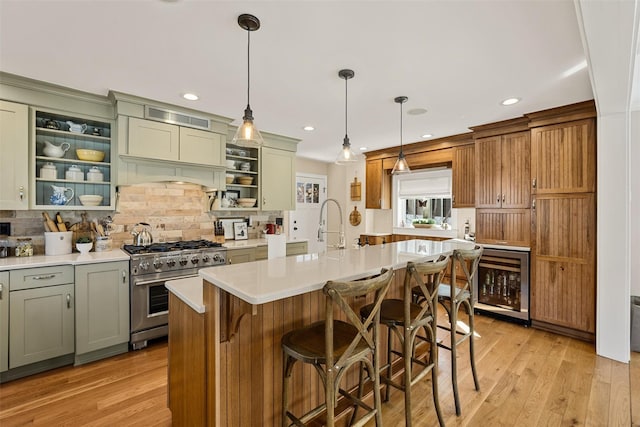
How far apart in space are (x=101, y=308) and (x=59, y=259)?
56 centimetres

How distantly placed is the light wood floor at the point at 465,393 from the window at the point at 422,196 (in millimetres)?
2632

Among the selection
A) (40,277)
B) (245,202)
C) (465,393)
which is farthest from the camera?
(245,202)

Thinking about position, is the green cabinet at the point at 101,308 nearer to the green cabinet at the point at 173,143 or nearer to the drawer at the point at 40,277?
the drawer at the point at 40,277

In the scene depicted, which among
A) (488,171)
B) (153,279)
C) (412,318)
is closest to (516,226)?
(488,171)

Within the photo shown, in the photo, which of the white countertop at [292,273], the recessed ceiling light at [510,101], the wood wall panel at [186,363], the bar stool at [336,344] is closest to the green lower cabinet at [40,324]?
the wood wall panel at [186,363]

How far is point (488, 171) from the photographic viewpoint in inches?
153

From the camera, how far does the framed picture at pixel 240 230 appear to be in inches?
169

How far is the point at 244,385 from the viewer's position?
155 centimetres

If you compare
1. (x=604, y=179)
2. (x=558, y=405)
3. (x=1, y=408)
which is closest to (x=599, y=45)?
(x=604, y=179)

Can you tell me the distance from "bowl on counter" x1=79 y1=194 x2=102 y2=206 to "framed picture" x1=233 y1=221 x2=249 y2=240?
1.64m

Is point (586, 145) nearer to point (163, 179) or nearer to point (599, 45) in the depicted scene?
point (599, 45)

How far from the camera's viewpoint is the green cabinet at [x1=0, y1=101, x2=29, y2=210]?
8.39 ft

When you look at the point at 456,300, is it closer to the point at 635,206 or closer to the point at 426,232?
the point at 635,206

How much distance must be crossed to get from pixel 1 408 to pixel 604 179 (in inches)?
208
